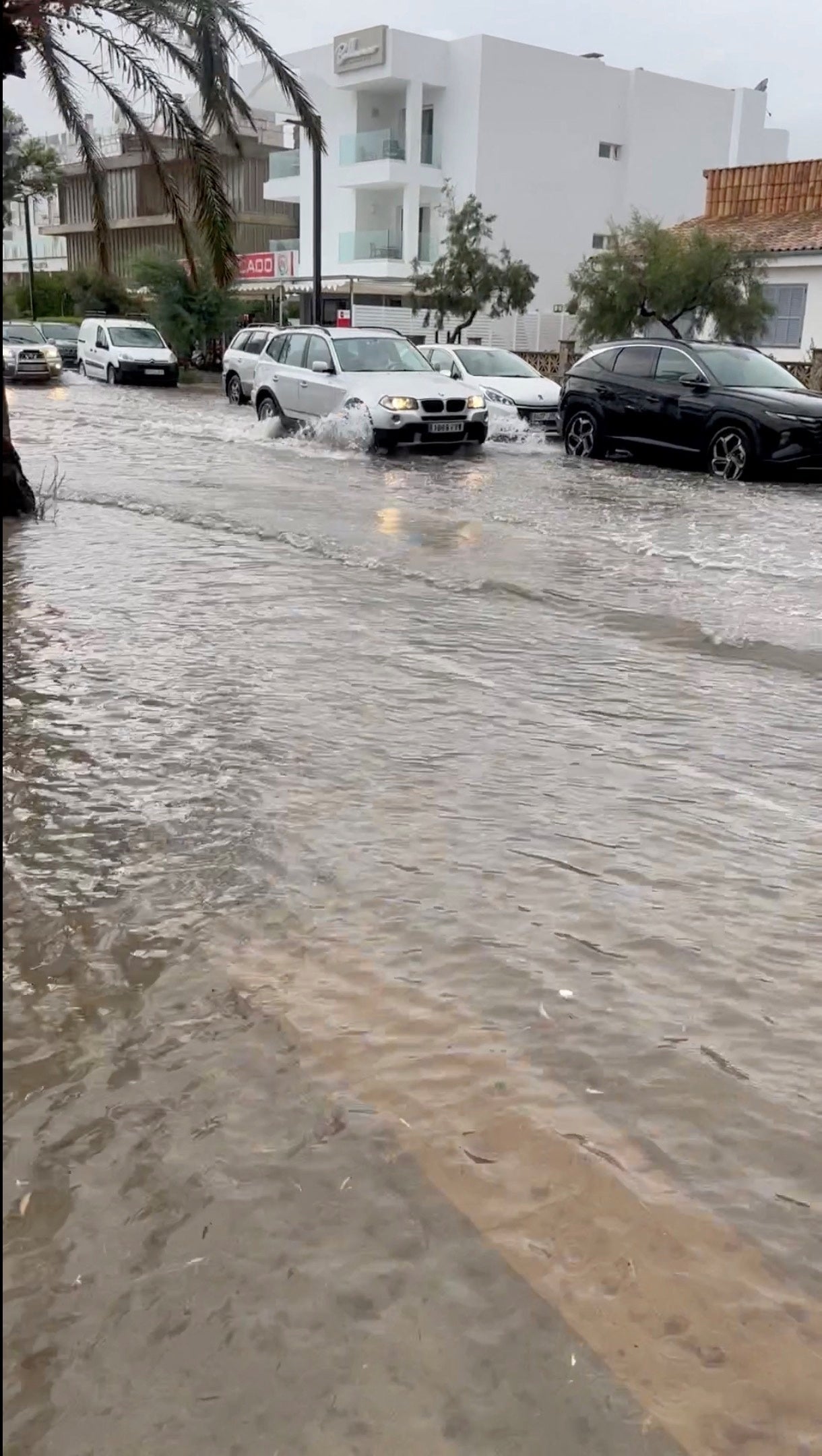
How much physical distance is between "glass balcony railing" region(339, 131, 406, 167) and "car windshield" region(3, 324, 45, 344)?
12.8 meters

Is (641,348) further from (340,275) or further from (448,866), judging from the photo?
(340,275)

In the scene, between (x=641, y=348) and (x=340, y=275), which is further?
(x=340, y=275)

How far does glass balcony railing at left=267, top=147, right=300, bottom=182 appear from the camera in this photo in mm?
46653

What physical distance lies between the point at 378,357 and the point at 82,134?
5911 millimetres

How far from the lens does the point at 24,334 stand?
3541 cm

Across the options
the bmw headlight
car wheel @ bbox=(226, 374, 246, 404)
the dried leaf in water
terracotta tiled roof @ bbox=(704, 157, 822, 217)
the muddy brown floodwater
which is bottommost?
the dried leaf in water

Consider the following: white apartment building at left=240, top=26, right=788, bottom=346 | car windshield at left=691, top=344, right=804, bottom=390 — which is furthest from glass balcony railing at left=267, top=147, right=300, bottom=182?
car windshield at left=691, top=344, right=804, bottom=390

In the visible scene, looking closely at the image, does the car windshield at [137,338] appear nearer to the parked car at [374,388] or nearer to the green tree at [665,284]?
the green tree at [665,284]

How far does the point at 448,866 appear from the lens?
13.7ft

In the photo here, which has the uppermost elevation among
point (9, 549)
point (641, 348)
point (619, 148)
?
point (619, 148)

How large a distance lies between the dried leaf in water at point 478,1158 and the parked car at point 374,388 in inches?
557

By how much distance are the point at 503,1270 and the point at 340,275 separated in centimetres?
4319

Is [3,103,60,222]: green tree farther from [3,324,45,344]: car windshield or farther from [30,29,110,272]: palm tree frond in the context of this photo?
[30,29,110,272]: palm tree frond

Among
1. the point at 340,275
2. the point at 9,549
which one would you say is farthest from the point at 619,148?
the point at 9,549
